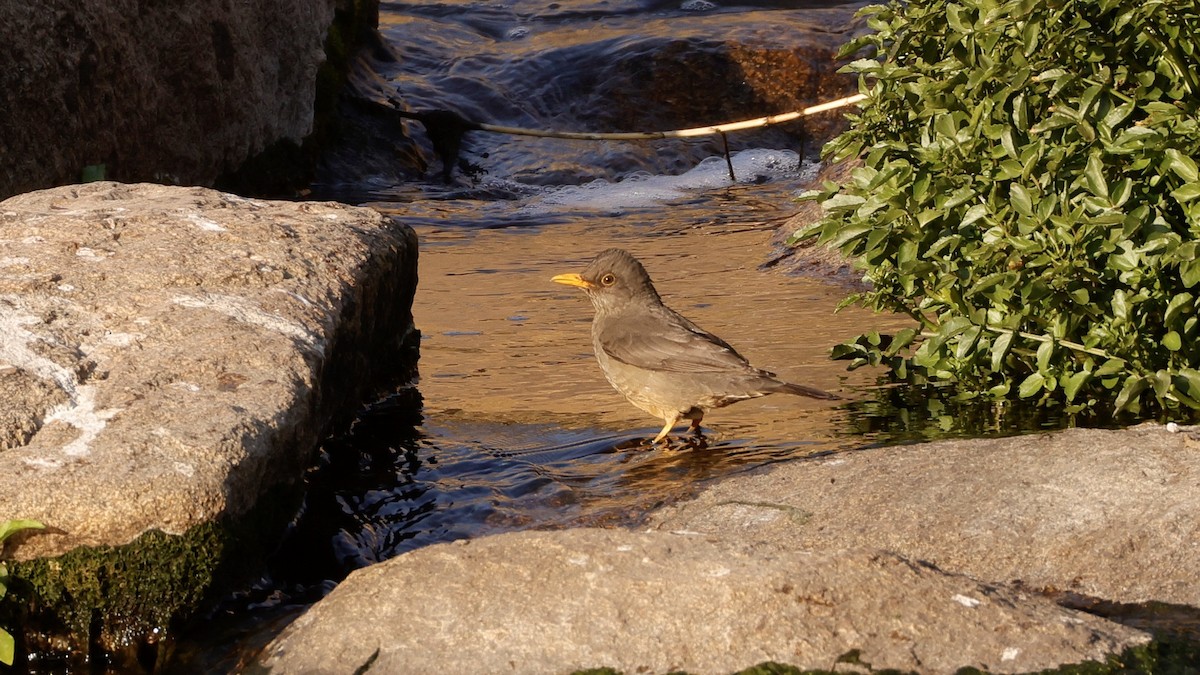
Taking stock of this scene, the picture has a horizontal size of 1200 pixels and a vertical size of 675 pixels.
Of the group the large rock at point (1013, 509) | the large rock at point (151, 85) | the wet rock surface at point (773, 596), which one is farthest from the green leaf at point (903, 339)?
the large rock at point (151, 85)

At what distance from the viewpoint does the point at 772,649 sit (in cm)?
324

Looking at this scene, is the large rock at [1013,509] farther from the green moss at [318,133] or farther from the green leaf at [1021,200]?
the green moss at [318,133]

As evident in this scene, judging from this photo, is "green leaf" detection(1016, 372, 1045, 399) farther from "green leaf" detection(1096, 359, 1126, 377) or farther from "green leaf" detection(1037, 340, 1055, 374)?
"green leaf" detection(1096, 359, 1126, 377)

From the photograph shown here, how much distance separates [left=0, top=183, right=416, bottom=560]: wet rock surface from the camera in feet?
12.1

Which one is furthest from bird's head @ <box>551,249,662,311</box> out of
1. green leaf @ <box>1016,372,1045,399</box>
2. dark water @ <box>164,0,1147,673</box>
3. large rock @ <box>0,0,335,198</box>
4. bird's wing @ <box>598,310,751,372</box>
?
large rock @ <box>0,0,335,198</box>

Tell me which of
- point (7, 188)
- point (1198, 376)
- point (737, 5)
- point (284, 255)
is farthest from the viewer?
point (737, 5)

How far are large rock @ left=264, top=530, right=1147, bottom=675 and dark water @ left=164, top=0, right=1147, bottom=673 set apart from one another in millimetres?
535

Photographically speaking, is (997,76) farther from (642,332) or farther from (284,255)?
(284,255)

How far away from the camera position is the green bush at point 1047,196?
4.68 m

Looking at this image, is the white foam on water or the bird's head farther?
the white foam on water

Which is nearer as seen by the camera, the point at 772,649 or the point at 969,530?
the point at 772,649

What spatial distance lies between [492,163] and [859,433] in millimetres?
9702

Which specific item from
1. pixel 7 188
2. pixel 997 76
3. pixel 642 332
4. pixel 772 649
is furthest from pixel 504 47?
pixel 772 649

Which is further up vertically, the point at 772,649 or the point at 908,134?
the point at 908,134
